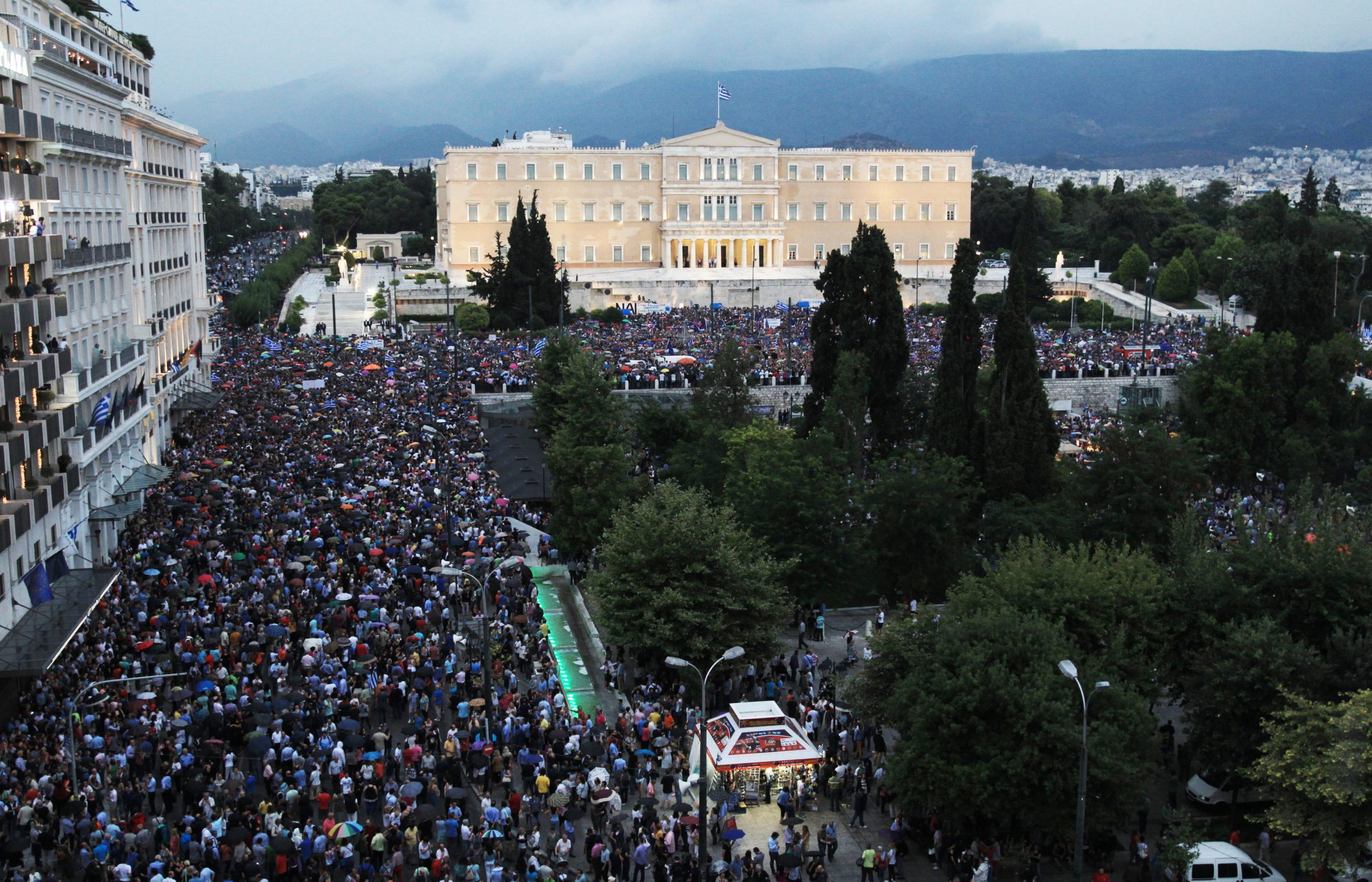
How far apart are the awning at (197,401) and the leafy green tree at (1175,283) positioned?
60.1 m

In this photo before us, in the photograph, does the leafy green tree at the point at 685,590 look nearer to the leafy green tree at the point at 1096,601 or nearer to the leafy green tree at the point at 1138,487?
the leafy green tree at the point at 1096,601

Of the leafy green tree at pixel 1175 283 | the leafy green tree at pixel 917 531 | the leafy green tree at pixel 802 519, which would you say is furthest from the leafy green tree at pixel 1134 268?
the leafy green tree at pixel 802 519

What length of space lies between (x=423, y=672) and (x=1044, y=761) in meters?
11.4

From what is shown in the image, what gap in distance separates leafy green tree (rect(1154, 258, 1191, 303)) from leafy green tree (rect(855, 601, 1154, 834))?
2766 inches

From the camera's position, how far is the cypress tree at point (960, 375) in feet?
126

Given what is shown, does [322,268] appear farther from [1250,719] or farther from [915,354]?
[1250,719]

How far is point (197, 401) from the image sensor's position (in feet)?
165

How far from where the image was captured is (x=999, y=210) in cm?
10950

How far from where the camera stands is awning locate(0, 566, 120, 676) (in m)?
22.3

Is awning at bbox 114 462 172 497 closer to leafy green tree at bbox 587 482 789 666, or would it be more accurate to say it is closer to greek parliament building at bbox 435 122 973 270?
leafy green tree at bbox 587 482 789 666

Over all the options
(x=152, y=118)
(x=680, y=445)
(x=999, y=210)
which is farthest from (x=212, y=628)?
(x=999, y=210)

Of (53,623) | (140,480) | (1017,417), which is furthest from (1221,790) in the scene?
(140,480)

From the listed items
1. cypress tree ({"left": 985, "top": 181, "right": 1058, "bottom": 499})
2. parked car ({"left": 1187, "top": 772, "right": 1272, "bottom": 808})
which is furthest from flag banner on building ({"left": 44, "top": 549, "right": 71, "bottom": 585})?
cypress tree ({"left": 985, "top": 181, "right": 1058, "bottom": 499})

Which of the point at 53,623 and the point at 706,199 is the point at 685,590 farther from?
the point at 706,199
